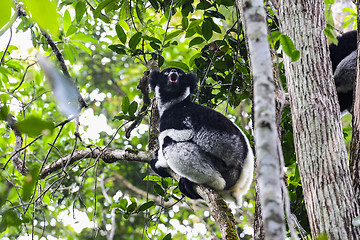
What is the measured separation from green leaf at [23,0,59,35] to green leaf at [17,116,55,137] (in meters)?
0.22

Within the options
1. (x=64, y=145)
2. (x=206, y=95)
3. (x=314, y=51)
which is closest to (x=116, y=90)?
(x=64, y=145)

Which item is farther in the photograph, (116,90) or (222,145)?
(116,90)

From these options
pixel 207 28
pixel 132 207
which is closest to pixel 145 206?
pixel 132 207

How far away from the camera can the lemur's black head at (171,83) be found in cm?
414

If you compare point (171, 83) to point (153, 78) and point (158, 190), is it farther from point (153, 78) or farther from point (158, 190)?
point (158, 190)

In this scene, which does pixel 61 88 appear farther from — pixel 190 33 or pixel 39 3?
pixel 190 33

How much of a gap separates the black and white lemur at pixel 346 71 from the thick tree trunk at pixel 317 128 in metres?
2.09

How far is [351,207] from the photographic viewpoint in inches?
75.4

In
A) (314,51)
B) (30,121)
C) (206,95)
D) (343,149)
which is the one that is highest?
(206,95)

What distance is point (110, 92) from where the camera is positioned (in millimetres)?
9953

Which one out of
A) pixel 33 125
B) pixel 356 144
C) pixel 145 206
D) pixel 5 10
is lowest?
pixel 33 125

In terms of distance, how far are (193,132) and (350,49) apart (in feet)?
7.81

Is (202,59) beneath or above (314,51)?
above

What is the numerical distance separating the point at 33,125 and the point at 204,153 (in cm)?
285
